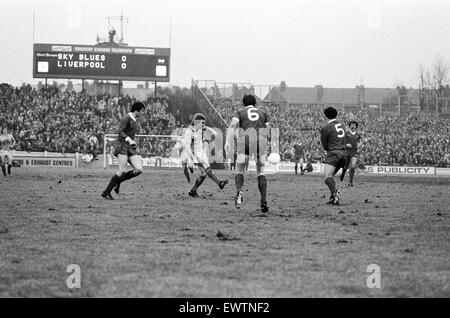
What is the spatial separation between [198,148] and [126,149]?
2662 millimetres

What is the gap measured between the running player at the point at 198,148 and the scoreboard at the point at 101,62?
36.8 meters

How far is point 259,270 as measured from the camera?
6500 mm

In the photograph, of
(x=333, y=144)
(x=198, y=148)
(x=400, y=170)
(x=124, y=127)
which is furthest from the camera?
(x=400, y=170)

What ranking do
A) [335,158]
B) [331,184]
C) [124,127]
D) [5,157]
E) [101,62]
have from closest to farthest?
[331,184]
[335,158]
[124,127]
[5,157]
[101,62]

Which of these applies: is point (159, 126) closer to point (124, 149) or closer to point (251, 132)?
point (124, 149)

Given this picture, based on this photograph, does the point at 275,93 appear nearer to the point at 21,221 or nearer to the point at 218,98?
the point at 218,98

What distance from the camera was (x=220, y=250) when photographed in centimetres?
777

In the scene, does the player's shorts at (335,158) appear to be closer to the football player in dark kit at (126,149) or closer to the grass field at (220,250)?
the grass field at (220,250)

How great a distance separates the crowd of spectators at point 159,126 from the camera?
46.3 m

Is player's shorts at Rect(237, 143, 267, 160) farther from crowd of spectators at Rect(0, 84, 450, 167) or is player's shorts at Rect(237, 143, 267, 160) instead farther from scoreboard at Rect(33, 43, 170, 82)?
scoreboard at Rect(33, 43, 170, 82)

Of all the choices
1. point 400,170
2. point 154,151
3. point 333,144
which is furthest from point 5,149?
point 400,170

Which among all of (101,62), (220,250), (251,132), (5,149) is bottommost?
(220,250)

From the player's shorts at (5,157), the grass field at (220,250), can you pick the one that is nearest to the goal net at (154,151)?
the player's shorts at (5,157)

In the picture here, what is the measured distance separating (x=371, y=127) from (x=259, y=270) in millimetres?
47858
